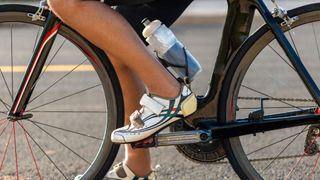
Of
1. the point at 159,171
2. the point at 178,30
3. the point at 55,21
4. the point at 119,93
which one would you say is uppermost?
Answer: the point at 178,30

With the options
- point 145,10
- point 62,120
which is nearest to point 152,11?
point 145,10

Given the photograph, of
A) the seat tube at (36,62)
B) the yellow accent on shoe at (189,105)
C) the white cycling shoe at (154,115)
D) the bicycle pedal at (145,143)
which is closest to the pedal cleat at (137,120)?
the white cycling shoe at (154,115)

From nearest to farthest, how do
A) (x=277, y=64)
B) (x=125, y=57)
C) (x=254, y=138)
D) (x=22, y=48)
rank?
(x=125, y=57) → (x=254, y=138) → (x=277, y=64) → (x=22, y=48)

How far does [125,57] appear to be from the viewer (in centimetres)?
312

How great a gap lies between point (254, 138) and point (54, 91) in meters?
2.23

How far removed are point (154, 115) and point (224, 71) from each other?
0.43 meters

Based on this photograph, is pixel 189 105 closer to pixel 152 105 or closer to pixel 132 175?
pixel 152 105

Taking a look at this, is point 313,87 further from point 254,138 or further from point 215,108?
point 254,138

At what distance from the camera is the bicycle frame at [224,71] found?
329cm

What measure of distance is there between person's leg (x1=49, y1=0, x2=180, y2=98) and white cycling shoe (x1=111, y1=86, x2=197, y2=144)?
0.04 meters

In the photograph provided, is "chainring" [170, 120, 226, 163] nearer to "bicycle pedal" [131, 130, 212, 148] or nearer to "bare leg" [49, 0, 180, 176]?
"bicycle pedal" [131, 130, 212, 148]

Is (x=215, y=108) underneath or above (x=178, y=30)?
underneath

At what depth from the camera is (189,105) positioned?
3215mm

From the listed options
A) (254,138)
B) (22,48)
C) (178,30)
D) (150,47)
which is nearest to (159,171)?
(254,138)
